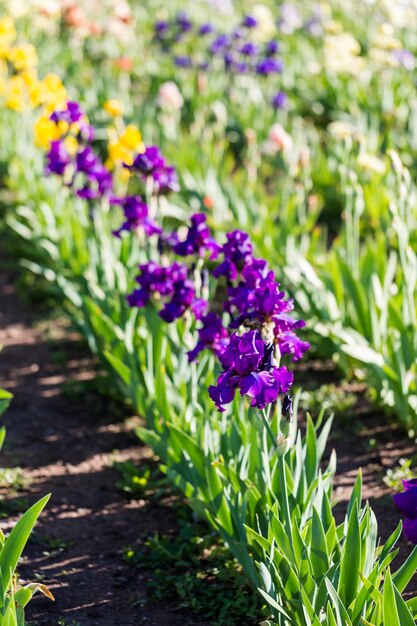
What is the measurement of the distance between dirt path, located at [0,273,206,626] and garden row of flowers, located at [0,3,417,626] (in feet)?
0.99

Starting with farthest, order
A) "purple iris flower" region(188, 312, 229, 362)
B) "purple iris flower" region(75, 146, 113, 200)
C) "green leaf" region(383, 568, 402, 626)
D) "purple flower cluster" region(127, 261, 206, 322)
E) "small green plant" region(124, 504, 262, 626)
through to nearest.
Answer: "purple iris flower" region(75, 146, 113, 200) → "purple flower cluster" region(127, 261, 206, 322) → "purple iris flower" region(188, 312, 229, 362) → "small green plant" region(124, 504, 262, 626) → "green leaf" region(383, 568, 402, 626)

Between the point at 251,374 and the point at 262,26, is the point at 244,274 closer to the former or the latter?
the point at 251,374

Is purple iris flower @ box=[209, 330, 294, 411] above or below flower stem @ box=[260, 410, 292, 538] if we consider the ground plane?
above

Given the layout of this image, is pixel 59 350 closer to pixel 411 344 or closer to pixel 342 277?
pixel 342 277


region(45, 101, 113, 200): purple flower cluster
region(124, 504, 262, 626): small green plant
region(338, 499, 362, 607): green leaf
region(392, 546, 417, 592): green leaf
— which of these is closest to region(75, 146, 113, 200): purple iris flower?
region(45, 101, 113, 200): purple flower cluster

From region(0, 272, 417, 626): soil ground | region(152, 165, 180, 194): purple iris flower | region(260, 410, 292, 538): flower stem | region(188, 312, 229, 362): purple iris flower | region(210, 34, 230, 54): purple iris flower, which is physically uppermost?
region(210, 34, 230, 54): purple iris flower

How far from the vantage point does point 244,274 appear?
299 cm

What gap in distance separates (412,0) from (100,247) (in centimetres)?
609

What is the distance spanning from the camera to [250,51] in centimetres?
677

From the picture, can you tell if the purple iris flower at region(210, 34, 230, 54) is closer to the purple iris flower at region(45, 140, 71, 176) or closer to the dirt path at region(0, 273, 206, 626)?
the purple iris flower at region(45, 140, 71, 176)

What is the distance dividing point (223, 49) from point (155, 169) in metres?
4.06

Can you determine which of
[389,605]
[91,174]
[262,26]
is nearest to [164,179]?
[91,174]

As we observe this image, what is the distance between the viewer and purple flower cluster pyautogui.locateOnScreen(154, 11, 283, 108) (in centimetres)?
685

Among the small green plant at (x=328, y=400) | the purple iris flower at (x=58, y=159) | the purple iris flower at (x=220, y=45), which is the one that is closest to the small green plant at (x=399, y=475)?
the small green plant at (x=328, y=400)
